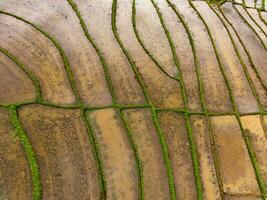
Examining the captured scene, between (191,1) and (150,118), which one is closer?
(150,118)

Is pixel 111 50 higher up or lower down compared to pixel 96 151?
higher up

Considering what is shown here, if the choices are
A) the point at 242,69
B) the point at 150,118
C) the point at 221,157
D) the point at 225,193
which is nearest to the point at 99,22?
the point at 150,118

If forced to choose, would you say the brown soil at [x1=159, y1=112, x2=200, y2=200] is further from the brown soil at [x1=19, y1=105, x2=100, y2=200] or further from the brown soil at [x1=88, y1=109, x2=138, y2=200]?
the brown soil at [x1=19, y1=105, x2=100, y2=200]

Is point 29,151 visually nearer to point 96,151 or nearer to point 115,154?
point 96,151

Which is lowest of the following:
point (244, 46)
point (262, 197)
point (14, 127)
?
point (262, 197)

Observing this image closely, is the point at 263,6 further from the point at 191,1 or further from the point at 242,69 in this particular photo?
the point at 242,69

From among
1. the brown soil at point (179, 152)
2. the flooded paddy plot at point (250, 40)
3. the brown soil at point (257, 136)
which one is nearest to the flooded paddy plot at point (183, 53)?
the brown soil at point (179, 152)

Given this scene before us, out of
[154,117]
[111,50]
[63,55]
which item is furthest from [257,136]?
[63,55]
